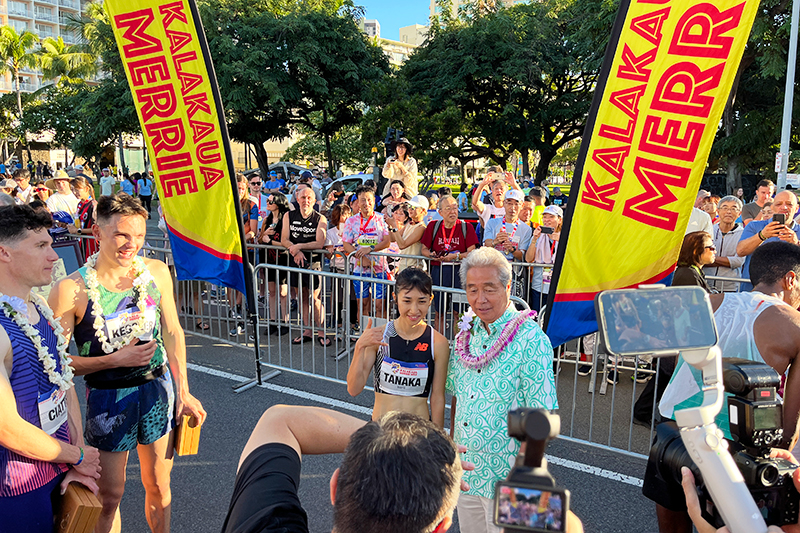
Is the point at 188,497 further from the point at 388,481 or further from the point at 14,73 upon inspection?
the point at 14,73

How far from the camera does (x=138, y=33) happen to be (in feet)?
16.1

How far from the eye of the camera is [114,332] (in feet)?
10.4

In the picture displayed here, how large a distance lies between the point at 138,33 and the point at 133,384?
3.23m

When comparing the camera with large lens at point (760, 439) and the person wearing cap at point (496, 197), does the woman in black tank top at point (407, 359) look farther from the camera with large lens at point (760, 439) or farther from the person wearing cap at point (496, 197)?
the person wearing cap at point (496, 197)

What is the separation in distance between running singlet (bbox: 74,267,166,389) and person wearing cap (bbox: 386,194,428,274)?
4339 mm

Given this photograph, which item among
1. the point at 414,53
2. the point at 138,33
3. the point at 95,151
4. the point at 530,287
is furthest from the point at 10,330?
the point at 95,151

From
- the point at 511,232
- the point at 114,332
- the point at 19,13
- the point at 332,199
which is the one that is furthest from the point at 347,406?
the point at 19,13

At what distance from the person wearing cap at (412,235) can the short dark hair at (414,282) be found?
3.72m

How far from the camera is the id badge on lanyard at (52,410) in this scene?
7.97ft

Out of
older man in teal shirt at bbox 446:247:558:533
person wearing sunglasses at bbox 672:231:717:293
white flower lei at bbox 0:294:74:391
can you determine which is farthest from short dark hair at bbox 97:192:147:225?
person wearing sunglasses at bbox 672:231:717:293

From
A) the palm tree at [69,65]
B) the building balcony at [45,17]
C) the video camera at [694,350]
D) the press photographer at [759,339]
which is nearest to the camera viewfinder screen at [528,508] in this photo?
the video camera at [694,350]

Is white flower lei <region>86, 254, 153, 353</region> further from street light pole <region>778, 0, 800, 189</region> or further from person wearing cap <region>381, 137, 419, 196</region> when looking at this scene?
street light pole <region>778, 0, 800, 189</region>

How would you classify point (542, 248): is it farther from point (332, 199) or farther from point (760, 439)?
point (332, 199)

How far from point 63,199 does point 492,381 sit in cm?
912
